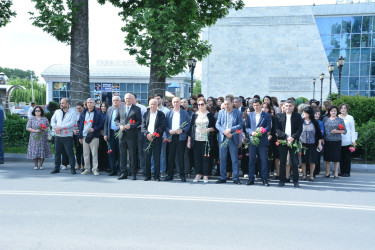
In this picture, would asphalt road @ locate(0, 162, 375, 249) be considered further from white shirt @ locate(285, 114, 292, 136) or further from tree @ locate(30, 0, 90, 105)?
tree @ locate(30, 0, 90, 105)

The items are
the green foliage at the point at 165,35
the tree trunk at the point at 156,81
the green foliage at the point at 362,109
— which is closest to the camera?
the green foliage at the point at 165,35

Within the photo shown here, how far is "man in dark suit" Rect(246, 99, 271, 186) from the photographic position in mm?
8953

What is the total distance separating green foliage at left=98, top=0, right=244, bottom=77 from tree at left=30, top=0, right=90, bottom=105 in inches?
65.5

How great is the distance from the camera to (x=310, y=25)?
44688mm

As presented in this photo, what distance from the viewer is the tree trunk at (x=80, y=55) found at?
13.9 metres

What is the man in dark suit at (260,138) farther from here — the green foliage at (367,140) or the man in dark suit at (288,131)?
the green foliage at (367,140)

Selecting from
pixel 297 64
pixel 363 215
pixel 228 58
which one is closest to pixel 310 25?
pixel 297 64

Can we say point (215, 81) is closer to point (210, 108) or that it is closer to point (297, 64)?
point (297, 64)

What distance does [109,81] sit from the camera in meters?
49.8

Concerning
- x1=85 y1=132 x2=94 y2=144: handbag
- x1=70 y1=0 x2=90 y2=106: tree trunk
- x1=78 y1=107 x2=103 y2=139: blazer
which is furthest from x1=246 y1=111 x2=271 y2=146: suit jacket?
x1=70 y1=0 x2=90 y2=106: tree trunk

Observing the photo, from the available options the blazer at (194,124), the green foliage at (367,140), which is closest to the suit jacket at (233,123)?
the blazer at (194,124)

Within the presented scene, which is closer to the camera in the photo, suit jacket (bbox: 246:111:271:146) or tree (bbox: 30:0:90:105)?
suit jacket (bbox: 246:111:271:146)

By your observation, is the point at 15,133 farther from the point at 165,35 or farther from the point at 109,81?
the point at 109,81

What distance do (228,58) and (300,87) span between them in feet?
31.5
